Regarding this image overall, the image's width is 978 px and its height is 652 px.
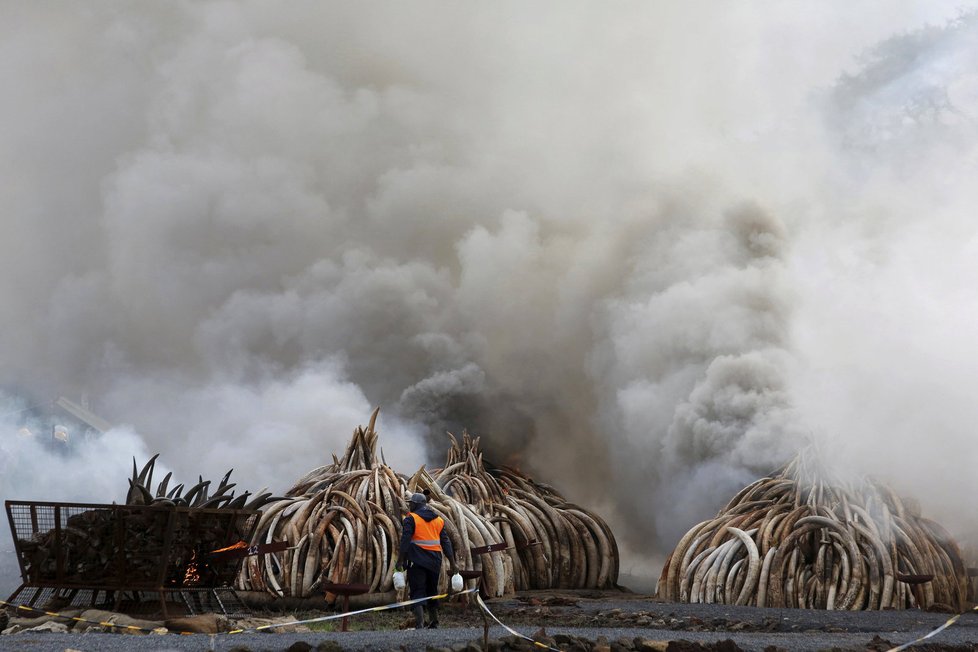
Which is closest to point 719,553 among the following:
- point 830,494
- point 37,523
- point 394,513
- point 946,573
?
point 830,494

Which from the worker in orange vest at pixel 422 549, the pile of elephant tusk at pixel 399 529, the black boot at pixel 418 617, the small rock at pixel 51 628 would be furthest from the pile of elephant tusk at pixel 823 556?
the small rock at pixel 51 628

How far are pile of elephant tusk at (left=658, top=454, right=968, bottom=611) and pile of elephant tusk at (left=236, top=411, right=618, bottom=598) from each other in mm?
2791

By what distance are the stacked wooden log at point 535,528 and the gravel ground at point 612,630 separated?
1.41m

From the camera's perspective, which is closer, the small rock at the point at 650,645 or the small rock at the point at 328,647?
the small rock at the point at 328,647

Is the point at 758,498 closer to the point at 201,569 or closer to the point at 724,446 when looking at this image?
the point at 724,446

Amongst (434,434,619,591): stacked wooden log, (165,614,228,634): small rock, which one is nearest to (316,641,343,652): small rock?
(165,614,228,634): small rock

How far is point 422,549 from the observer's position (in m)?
10.9

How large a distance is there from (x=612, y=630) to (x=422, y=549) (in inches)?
76.5

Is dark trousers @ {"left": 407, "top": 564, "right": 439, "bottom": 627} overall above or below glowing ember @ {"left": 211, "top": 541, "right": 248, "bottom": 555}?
below

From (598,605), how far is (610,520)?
32.3 feet

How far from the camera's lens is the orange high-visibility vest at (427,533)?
10961mm

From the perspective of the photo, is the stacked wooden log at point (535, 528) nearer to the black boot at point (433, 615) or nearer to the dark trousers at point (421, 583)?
the dark trousers at point (421, 583)

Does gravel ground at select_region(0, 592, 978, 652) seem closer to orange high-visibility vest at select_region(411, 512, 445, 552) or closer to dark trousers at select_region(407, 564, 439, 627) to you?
dark trousers at select_region(407, 564, 439, 627)

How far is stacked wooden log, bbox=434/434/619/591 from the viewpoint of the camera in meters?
18.2
